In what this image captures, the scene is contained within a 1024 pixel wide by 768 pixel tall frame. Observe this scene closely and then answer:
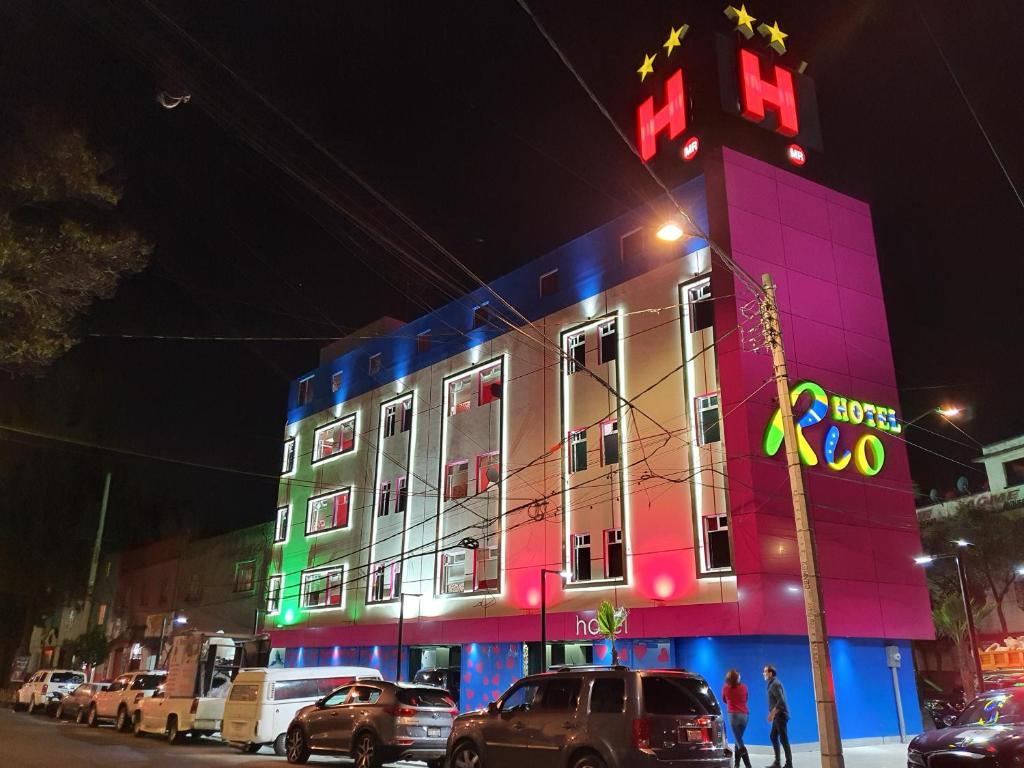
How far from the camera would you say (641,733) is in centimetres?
941

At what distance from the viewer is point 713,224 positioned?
874 inches

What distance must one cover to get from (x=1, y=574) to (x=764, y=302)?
45.2 meters

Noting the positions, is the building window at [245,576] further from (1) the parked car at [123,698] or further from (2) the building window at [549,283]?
(2) the building window at [549,283]

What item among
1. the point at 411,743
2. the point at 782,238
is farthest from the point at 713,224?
the point at 411,743

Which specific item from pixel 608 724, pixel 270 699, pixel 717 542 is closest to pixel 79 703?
pixel 270 699

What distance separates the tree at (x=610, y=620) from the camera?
66.8 ft

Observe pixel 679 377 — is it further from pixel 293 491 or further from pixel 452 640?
pixel 293 491

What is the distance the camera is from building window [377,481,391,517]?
32.9 metres

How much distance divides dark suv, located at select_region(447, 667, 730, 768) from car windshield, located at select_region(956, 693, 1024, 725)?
4413mm

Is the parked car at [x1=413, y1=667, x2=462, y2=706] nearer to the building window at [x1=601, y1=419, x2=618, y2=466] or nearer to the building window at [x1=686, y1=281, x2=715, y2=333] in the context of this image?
the building window at [x1=601, y1=419, x2=618, y2=466]

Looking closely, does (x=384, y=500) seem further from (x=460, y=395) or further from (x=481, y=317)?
(x=481, y=317)

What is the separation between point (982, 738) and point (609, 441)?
1454 cm

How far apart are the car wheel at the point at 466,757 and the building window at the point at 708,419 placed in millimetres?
11856

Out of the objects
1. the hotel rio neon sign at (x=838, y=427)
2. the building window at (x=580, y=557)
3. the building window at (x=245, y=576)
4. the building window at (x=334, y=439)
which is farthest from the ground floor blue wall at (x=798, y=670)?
the building window at (x=245, y=576)
